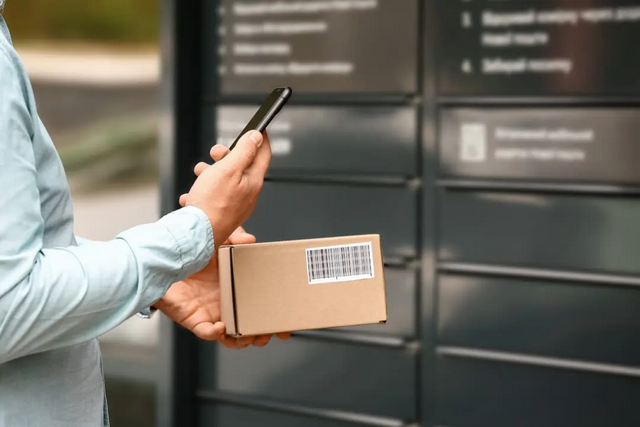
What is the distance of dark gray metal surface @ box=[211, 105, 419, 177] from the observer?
10.6 feet

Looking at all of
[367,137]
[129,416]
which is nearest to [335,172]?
[367,137]

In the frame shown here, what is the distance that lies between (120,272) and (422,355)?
2282 mm

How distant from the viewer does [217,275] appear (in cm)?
163

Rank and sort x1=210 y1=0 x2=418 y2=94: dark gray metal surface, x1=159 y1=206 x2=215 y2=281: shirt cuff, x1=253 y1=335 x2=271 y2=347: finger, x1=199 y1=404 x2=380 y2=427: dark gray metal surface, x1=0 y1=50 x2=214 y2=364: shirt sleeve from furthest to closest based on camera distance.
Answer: x1=199 y1=404 x2=380 y2=427: dark gray metal surface
x1=210 y1=0 x2=418 y2=94: dark gray metal surface
x1=253 y1=335 x2=271 y2=347: finger
x1=159 y1=206 x2=215 y2=281: shirt cuff
x1=0 y1=50 x2=214 y2=364: shirt sleeve

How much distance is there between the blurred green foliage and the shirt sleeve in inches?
106

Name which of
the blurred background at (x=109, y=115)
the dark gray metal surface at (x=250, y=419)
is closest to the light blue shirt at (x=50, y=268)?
the dark gray metal surface at (x=250, y=419)

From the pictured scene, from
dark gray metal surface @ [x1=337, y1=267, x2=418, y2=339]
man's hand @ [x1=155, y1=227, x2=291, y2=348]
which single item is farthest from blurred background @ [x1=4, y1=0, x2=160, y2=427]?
man's hand @ [x1=155, y1=227, x2=291, y2=348]

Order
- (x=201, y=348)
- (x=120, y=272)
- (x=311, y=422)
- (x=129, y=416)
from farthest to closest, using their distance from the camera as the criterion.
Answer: (x=129, y=416), (x=201, y=348), (x=311, y=422), (x=120, y=272)

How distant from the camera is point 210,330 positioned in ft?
4.98

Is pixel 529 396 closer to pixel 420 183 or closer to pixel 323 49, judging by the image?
pixel 420 183

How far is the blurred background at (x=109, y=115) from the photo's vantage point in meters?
3.81

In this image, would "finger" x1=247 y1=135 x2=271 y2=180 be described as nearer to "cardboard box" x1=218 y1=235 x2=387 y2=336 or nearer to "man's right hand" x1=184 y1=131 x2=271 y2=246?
"man's right hand" x1=184 y1=131 x2=271 y2=246

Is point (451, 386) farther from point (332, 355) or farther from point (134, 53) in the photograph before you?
point (134, 53)

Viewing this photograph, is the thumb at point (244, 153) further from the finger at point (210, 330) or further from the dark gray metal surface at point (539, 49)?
the dark gray metal surface at point (539, 49)
